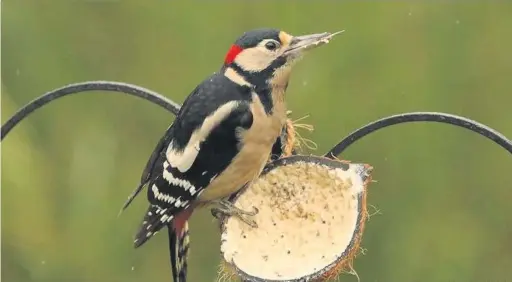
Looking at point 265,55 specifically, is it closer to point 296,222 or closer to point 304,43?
point 304,43

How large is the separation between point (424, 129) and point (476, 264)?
263 mm

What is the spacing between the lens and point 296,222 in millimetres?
1119

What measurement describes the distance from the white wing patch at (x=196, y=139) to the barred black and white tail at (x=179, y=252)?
10cm

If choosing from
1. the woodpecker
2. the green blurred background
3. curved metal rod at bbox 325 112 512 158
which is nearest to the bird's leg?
the woodpecker

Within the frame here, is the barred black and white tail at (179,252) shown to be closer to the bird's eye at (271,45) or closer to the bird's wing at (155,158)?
the bird's wing at (155,158)

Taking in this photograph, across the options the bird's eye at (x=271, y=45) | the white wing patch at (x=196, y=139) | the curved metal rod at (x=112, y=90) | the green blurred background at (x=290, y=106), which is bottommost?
the green blurred background at (x=290, y=106)

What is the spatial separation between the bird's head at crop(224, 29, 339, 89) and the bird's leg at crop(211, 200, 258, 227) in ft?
0.52

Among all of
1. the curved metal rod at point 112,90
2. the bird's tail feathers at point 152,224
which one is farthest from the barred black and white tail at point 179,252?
the curved metal rod at point 112,90

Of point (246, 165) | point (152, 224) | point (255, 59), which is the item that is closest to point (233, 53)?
point (255, 59)

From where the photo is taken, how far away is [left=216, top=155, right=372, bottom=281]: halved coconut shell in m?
1.04

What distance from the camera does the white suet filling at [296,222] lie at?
1.05 metres

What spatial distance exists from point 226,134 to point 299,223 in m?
0.14

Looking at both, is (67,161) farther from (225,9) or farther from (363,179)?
(363,179)

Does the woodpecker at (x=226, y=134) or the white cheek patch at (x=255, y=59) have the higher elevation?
the white cheek patch at (x=255, y=59)
